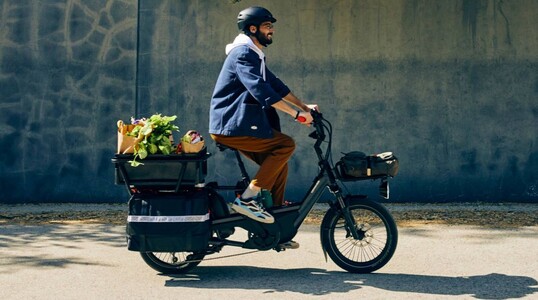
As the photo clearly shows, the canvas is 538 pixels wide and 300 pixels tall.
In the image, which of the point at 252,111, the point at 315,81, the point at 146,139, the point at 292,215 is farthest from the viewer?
the point at 315,81

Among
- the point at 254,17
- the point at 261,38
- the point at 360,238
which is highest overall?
the point at 254,17

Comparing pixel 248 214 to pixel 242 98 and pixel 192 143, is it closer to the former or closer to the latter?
pixel 192 143

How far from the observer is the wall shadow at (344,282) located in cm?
636

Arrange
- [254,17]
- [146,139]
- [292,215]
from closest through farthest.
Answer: [146,139], [254,17], [292,215]

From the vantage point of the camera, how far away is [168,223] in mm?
6629

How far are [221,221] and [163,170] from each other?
0.66m

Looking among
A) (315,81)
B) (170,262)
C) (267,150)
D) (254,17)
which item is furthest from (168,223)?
(315,81)

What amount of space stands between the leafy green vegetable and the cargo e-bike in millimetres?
75

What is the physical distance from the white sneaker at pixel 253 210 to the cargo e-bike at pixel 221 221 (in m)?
0.07

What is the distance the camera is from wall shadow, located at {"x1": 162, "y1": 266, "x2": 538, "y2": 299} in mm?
6359

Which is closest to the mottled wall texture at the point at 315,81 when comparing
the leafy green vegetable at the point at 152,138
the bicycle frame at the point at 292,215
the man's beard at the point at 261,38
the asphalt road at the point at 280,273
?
the asphalt road at the point at 280,273

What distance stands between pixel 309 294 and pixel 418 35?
6.04 metres

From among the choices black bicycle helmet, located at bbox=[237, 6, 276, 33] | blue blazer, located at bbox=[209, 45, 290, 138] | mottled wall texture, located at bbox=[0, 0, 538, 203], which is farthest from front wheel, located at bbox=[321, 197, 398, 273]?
mottled wall texture, located at bbox=[0, 0, 538, 203]

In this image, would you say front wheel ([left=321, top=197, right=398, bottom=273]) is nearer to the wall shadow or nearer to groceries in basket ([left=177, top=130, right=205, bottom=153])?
the wall shadow
